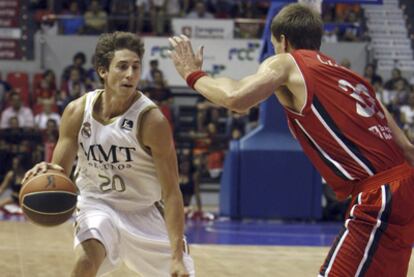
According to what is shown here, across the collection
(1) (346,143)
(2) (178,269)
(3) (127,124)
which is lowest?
(2) (178,269)

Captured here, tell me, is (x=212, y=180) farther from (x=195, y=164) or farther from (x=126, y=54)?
(x=126, y=54)

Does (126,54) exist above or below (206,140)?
above

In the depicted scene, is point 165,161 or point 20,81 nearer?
point 165,161

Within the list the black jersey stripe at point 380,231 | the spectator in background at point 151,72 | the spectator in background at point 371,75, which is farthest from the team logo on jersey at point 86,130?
the spectator in background at point 371,75

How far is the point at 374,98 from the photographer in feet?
15.6

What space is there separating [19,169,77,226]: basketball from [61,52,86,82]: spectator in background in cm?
1330

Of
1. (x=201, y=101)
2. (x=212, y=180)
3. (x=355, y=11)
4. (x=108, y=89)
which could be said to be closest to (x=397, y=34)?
(x=355, y=11)

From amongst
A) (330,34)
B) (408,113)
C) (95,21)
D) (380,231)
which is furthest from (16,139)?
(380,231)

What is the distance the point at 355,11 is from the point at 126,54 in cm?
1747

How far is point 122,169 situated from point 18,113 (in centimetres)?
1174

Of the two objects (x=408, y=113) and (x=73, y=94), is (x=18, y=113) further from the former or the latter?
(x=408, y=113)

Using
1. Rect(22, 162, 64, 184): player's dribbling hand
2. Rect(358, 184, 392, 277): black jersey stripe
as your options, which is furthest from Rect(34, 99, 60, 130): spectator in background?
Rect(358, 184, 392, 277): black jersey stripe

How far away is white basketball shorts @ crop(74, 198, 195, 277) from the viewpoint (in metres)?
5.45

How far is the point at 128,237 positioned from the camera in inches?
218
